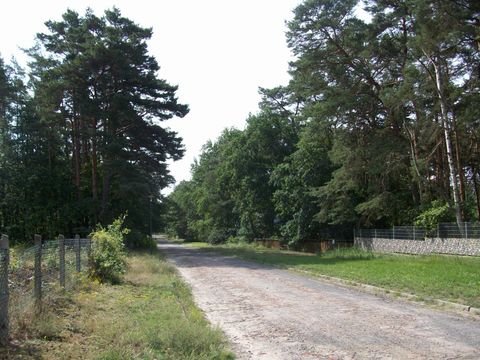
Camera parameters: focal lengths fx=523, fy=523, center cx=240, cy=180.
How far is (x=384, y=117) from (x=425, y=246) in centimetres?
1210

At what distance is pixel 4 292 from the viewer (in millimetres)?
7520

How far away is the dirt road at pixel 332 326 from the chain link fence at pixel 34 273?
12.0 ft

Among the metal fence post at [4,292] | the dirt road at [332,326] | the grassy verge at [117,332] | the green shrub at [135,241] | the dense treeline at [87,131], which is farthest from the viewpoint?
the green shrub at [135,241]

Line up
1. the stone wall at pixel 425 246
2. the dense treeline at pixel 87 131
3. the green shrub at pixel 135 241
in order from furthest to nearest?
→ the green shrub at pixel 135 241, the dense treeline at pixel 87 131, the stone wall at pixel 425 246

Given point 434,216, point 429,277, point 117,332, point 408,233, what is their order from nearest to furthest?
1. point 117,332
2. point 429,277
3. point 434,216
4. point 408,233

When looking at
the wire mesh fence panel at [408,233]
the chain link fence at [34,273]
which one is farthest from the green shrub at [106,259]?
the wire mesh fence panel at [408,233]

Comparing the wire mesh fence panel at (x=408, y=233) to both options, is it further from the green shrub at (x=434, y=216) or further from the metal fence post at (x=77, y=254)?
the metal fence post at (x=77, y=254)

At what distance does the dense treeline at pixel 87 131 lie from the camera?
4059cm

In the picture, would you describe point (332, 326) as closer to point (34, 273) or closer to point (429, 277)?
point (34, 273)

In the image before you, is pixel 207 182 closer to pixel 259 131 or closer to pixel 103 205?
pixel 259 131

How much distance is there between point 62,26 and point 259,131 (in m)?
22.3

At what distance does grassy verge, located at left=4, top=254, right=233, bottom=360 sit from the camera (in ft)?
24.7

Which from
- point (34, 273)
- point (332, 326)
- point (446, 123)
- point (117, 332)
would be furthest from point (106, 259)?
point (446, 123)

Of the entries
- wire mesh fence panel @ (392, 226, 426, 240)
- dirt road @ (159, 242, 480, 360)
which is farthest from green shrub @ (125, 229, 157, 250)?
dirt road @ (159, 242, 480, 360)
